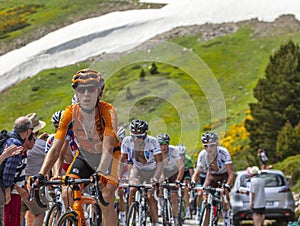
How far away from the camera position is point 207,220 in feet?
39.3

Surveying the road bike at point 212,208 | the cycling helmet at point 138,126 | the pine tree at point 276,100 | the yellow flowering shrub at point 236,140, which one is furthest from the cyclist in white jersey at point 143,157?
the yellow flowering shrub at point 236,140

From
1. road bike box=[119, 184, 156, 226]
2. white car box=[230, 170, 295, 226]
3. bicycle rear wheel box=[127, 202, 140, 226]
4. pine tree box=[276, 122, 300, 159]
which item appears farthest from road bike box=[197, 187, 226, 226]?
pine tree box=[276, 122, 300, 159]

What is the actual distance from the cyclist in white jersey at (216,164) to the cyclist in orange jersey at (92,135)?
4597 mm

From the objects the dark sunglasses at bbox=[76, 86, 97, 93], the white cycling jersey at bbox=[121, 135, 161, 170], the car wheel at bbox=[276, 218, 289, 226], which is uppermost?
the dark sunglasses at bbox=[76, 86, 97, 93]

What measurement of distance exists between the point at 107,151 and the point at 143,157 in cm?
472

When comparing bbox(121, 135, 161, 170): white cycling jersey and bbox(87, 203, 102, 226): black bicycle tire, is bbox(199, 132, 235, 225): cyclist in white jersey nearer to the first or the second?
bbox(121, 135, 161, 170): white cycling jersey

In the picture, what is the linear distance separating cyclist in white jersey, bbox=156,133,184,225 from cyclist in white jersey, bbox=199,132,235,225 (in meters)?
0.91

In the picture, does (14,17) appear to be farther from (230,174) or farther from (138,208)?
(138,208)

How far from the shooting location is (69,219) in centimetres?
738

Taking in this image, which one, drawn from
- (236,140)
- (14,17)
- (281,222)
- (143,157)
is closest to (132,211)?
(143,157)

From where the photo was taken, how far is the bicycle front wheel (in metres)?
7.24

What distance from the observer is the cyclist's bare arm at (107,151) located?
7527mm

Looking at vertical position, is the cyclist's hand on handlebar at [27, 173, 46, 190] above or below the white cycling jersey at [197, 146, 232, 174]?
below

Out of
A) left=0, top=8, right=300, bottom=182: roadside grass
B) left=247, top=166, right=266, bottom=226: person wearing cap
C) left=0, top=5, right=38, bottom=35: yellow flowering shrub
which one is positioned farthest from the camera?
left=0, top=5, right=38, bottom=35: yellow flowering shrub
